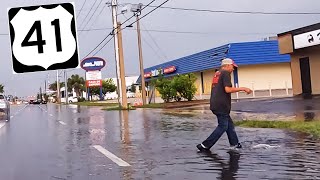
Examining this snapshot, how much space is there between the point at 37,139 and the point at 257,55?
35.1 meters

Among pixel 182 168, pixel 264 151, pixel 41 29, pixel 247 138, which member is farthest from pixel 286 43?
pixel 41 29

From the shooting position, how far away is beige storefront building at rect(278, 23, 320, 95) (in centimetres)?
3244

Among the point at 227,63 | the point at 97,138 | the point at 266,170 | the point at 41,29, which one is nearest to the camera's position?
the point at 41,29

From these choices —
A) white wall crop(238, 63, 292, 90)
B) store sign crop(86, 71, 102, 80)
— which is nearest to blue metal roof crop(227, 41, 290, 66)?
white wall crop(238, 63, 292, 90)

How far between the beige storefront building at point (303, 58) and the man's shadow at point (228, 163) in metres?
23.6

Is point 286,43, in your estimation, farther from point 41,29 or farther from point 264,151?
point 41,29

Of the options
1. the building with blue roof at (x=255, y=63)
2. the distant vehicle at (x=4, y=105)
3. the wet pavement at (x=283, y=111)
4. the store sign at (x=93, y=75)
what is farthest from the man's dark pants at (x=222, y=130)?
the store sign at (x=93, y=75)

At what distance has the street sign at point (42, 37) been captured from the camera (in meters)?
2.87

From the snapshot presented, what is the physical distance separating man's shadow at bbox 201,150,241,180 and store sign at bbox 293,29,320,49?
22.5 meters

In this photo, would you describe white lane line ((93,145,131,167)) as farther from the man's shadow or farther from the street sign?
the street sign

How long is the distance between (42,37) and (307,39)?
3080cm

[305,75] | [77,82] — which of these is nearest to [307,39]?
[305,75]

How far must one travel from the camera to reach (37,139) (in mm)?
14781

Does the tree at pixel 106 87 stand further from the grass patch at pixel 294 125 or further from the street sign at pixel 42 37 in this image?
the street sign at pixel 42 37
